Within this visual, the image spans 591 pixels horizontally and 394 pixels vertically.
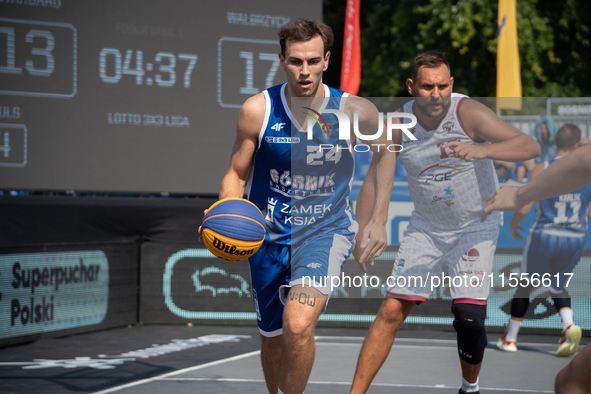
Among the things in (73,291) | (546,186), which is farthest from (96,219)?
(546,186)

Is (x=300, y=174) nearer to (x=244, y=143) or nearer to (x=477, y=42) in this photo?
(x=244, y=143)

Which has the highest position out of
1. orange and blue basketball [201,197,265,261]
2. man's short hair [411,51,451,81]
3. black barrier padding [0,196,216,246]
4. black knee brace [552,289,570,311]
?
man's short hair [411,51,451,81]

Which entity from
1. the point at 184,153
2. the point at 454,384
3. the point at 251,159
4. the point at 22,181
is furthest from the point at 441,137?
the point at 22,181

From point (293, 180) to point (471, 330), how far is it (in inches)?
60.8

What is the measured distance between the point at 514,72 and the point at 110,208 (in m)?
7.39

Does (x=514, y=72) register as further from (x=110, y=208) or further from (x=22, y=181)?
(x=22, y=181)

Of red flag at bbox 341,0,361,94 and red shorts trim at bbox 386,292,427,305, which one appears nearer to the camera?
red shorts trim at bbox 386,292,427,305

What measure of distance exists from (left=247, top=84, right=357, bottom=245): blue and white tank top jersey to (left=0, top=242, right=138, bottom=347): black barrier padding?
4484mm

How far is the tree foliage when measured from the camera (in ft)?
62.8

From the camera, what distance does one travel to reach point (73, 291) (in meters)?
8.79

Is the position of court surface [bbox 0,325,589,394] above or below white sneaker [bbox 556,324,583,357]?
below

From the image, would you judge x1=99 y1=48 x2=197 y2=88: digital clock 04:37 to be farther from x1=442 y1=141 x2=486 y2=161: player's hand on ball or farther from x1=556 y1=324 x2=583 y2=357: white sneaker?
x1=556 y1=324 x2=583 y2=357: white sneaker

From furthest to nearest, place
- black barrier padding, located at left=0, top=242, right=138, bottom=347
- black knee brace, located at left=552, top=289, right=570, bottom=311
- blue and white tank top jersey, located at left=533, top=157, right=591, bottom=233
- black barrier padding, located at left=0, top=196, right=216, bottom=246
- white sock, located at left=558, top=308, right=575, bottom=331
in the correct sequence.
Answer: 1. black barrier padding, located at left=0, top=196, right=216, bottom=246
2. black barrier padding, located at left=0, top=242, right=138, bottom=347
3. black knee brace, located at left=552, top=289, right=570, bottom=311
4. white sock, located at left=558, top=308, right=575, bottom=331
5. blue and white tank top jersey, located at left=533, top=157, right=591, bottom=233

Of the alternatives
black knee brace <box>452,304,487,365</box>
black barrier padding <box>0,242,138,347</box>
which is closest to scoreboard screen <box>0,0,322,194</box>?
black barrier padding <box>0,242,138,347</box>
